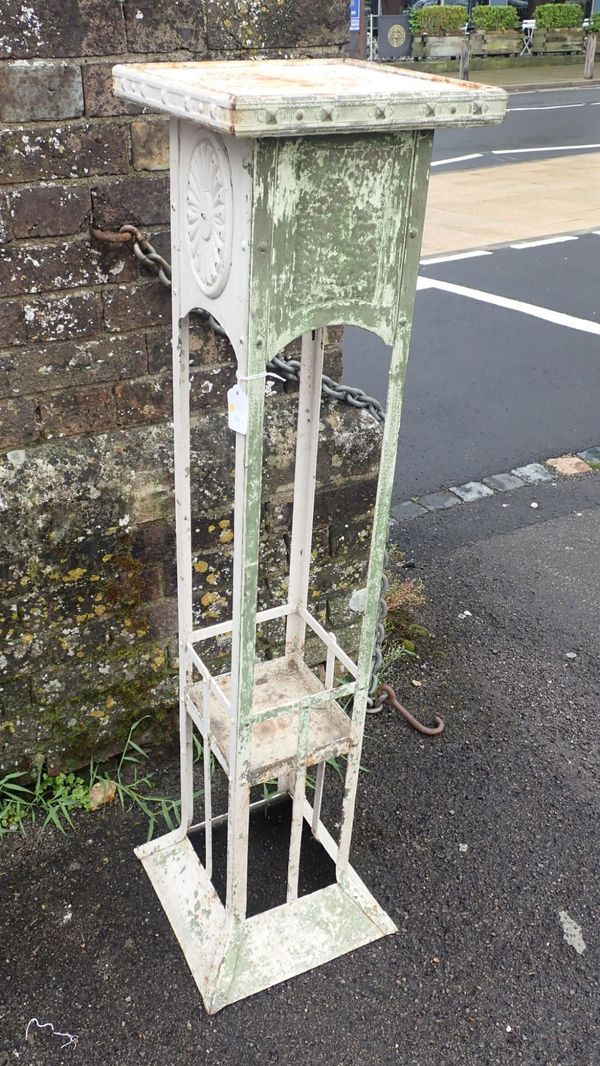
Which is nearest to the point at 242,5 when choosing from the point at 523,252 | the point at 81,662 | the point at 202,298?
the point at 202,298

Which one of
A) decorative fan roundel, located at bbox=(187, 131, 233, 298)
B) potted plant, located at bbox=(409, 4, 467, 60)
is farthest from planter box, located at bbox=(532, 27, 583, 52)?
decorative fan roundel, located at bbox=(187, 131, 233, 298)

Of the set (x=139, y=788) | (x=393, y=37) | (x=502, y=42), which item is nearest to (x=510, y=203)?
(x=139, y=788)

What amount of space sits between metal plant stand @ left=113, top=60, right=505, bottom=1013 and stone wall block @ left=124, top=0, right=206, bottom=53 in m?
0.48

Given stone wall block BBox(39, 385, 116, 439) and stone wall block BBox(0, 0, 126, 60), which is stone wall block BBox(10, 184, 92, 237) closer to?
stone wall block BBox(0, 0, 126, 60)

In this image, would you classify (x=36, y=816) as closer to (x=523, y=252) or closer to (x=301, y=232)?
(x=301, y=232)

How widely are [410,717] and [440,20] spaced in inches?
986

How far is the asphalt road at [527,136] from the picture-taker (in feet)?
41.1

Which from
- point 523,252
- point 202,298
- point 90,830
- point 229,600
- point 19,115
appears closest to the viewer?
point 202,298

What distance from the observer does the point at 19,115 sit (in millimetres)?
2135

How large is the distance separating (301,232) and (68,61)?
3.36 ft

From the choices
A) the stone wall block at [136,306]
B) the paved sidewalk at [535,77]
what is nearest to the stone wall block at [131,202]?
the stone wall block at [136,306]

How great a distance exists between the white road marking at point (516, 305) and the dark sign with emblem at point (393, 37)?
16847mm

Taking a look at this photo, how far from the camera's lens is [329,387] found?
2.77 m

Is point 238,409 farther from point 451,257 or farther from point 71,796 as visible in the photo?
point 451,257
